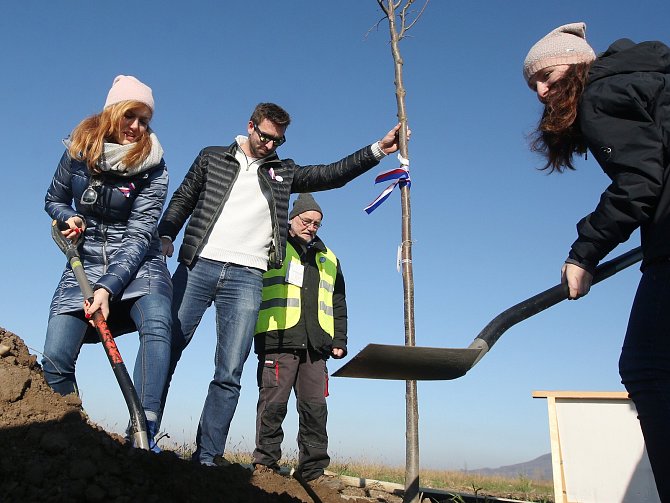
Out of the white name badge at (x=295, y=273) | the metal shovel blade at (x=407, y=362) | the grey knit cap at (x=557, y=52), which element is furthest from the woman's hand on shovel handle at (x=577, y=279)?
the white name badge at (x=295, y=273)

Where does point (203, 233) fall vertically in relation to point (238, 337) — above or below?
above

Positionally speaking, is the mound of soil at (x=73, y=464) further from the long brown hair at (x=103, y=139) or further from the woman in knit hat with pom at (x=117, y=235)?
the long brown hair at (x=103, y=139)

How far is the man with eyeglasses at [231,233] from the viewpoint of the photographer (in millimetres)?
4082

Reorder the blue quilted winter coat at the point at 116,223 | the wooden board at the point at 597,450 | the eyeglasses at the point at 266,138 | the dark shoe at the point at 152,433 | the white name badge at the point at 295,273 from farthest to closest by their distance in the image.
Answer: the white name badge at the point at 295,273
the wooden board at the point at 597,450
the eyeglasses at the point at 266,138
the blue quilted winter coat at the point at 116,223
the dark shoe at the point at 152,433

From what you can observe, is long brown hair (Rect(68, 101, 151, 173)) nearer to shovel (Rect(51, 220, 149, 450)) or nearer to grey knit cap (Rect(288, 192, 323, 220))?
shovel (Rect(51, 220, 149, 450))

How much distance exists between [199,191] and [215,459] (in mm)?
1709

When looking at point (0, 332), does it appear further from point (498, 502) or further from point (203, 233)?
point (498, 502)

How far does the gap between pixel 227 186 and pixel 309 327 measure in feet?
5.69

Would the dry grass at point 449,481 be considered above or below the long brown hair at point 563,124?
below

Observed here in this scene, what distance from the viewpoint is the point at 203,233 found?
14.3 feet

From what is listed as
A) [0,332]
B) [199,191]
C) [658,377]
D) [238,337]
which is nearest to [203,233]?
[199,191]

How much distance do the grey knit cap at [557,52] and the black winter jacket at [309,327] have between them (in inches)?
131

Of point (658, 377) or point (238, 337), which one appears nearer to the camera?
point (658, 377)

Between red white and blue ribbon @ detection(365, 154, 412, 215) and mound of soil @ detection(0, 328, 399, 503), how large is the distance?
2.53m
